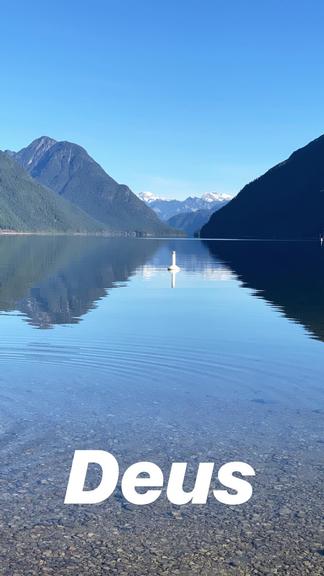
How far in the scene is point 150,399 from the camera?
902 inches

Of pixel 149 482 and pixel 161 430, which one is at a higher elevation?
pixel 149 482

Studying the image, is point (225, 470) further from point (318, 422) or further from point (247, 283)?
point (247, 283)

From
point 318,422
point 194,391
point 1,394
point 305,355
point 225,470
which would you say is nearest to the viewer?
point 225,470

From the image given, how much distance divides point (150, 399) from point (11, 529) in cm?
1059

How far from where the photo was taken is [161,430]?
19297 millimetres

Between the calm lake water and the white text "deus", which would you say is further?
the white text "deus"

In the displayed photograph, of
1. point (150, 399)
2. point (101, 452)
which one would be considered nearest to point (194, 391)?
point (150, 399)

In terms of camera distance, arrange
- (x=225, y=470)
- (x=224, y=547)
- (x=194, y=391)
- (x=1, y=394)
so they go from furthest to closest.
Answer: (x=194, y=391), (x=1, y=394), (x=225, y=470), (x=224, y=547)

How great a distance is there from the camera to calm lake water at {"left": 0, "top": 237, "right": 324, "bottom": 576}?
12.0 meters

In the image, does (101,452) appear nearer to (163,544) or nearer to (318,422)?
(163,544)

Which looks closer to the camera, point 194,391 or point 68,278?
point 194,391

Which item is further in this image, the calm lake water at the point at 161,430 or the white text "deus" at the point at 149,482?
the white text "deus" at the point at 149,482

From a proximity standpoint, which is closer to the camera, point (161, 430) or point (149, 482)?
point (149, 482)

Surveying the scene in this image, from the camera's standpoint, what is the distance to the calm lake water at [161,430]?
1200 cm
